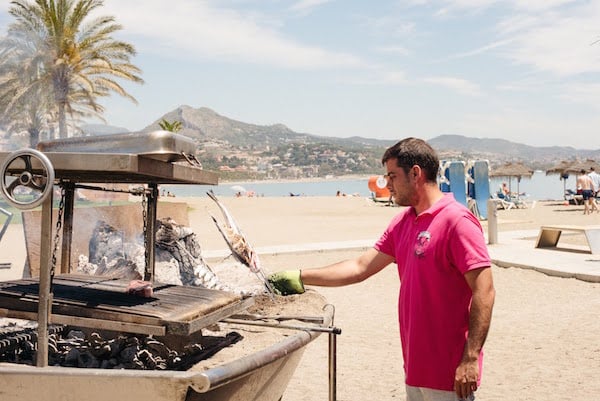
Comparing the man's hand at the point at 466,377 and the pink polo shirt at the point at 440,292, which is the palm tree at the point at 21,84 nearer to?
the pink polo shirt at the point at 440,292

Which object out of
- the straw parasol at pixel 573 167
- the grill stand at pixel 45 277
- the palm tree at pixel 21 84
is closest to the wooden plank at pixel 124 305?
the grill stand at pixel 45 277

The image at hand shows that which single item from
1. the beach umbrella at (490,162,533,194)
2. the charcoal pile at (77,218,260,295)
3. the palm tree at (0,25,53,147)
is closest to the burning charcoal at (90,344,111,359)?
the charcoal pile at (77,218,260,295)

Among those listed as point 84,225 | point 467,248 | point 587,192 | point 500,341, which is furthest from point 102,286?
point 587,192

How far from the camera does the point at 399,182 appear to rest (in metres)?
3.05

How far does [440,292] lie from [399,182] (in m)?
0.57

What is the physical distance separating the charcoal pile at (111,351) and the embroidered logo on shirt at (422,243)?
53.9 inches

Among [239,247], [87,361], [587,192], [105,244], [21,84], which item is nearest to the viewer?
[87,361]

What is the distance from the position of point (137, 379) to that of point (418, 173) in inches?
62.6

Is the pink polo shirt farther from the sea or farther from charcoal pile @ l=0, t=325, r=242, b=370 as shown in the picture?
the sea

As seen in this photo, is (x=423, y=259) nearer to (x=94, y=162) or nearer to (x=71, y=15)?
(x=94, y=162)

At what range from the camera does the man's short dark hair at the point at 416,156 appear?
9.86ft

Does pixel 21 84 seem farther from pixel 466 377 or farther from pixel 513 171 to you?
pixel 466 377

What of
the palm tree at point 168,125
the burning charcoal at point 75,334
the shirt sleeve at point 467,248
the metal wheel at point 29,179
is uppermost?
the palm tree at point 168,125

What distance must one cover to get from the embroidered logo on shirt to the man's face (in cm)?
21
